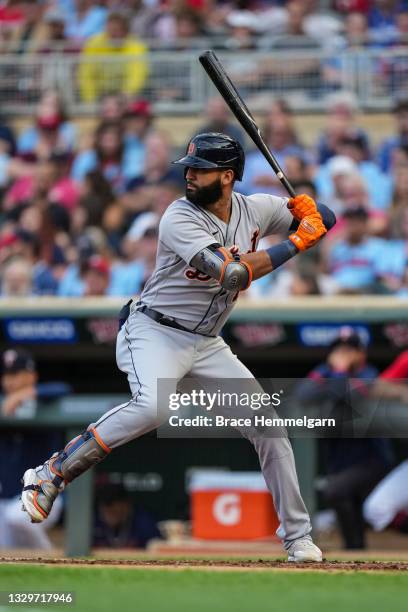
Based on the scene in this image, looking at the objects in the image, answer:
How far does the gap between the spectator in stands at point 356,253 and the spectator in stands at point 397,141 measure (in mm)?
903

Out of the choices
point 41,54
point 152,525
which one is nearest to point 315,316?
point 152,525

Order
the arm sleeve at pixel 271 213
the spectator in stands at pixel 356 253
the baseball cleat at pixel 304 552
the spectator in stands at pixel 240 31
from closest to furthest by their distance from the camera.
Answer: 1. the baseball cleat at pixel 304 552
2. the arm sleeve at pixel 271 213
3. the spectator in stands at pixel 356 253
4. the spectator in stands at pixel 240 31

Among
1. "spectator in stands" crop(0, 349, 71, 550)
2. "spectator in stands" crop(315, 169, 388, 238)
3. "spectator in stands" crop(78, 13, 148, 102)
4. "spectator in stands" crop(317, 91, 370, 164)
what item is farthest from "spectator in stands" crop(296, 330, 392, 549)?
"spectator in stands" crop(78, 13, 148, 102)

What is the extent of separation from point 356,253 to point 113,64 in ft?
12.6

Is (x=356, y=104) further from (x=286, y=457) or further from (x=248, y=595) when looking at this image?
(x=248, y=595)

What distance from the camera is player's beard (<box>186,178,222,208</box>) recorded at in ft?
18.2

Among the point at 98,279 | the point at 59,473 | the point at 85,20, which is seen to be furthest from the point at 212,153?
the point at 85,20

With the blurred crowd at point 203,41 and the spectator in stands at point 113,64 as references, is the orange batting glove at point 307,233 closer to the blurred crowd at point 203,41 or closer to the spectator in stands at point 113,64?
the blurred crowd at point 203,41

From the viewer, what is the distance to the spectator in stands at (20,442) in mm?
7941

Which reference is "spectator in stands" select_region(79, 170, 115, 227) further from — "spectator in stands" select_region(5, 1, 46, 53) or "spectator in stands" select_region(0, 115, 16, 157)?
"spectator in stands" select_region(5, 1, 46, 53)

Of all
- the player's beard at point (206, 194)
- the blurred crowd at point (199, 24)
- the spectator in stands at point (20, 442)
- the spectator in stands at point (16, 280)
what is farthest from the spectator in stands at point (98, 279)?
the player's beard at point (206, 194)

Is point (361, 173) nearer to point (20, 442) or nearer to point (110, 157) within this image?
point (110, 157)

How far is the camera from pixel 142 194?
34.6 feet

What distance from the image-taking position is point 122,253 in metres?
9.90
